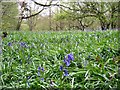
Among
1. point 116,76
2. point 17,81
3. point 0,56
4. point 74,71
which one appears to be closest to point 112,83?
point 116,76

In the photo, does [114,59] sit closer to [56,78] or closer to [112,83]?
[112,83]

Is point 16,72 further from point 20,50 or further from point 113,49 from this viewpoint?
point 113,49

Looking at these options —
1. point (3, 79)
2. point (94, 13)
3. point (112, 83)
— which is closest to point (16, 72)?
point (3, 79)

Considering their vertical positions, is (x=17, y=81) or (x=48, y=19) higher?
(x=48, y=19)

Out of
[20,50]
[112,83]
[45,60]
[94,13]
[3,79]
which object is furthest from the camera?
[94,13]

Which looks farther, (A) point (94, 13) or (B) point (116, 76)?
(A) point (94, 13)

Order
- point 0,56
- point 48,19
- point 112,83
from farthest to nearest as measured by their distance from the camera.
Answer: point 48,19, point 0,56, point 112,83

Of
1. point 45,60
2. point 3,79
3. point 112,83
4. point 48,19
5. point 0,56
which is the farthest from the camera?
point 48,19

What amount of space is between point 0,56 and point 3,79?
0.47 m

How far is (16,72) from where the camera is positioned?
4.68 feet

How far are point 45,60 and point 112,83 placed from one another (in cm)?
64

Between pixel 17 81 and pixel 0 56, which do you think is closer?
pixel 17 81

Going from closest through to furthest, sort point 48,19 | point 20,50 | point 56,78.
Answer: point 56,78, point 20,50, point 48,19

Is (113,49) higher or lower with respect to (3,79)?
higher
